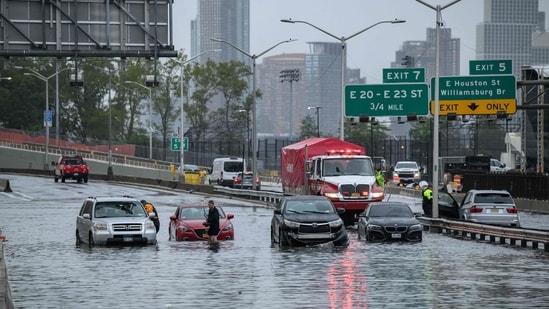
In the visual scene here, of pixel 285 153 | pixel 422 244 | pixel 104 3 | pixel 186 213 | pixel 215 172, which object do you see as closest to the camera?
pixel 422 244

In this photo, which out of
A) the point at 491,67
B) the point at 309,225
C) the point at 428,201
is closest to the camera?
the point at 309,225

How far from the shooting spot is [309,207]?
121ft

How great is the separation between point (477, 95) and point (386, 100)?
21.6ft

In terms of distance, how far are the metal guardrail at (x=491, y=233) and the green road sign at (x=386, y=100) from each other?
18.4m

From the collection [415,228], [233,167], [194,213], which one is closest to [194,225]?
[194,213]

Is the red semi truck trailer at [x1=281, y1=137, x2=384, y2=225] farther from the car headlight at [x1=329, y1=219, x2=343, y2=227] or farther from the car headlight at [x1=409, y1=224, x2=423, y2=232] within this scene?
the car headlight at [x1=329, y1=219, x2=343, y2=227]

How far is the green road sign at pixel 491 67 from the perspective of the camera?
199 ft

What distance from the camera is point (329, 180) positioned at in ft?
155

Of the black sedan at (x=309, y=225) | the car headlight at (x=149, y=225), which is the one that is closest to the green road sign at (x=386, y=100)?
the black sedan at (x=309, y=225)

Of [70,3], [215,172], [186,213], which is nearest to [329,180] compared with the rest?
[186,213]

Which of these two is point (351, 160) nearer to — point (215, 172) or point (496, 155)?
point (215, 172)

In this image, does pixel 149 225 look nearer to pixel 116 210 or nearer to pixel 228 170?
pixel 116 210

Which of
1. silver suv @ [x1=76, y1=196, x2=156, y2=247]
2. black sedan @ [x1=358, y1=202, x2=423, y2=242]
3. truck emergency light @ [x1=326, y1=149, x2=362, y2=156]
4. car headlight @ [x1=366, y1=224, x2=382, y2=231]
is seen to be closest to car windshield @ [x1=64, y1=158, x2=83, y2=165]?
truck emergency light @ [x1=326, y1=149, x2=362, y2=156]

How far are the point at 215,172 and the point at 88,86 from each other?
82.2m
